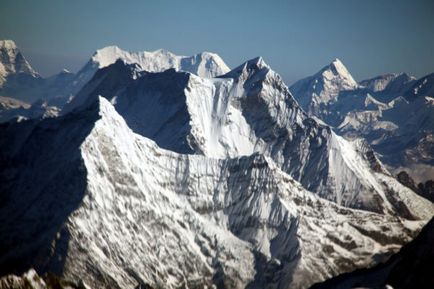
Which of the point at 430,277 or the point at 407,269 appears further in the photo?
the point at 407,269

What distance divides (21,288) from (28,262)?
5740 centimetres

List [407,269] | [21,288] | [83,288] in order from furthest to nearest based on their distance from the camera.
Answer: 1. [83,288]
2. [407,269]
3. [21,288]

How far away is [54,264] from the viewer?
199500 mm

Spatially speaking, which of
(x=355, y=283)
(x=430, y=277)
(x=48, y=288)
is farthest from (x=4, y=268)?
(x=430, y=277)

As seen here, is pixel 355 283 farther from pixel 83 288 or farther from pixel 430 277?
pixel 83 288

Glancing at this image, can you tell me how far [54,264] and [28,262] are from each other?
29.1 ft

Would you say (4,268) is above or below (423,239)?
above

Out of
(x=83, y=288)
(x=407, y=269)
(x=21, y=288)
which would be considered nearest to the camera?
(x=21, y=288)

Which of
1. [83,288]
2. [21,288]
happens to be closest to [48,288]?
[21,288]

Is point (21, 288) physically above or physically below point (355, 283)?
above

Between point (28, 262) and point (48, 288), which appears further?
point (28, 262)

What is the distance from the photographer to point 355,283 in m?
196

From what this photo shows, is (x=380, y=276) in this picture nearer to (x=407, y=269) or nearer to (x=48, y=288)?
(x=407, y=269)

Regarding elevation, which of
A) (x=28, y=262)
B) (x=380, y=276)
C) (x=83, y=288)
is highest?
(x=28, y=262)
